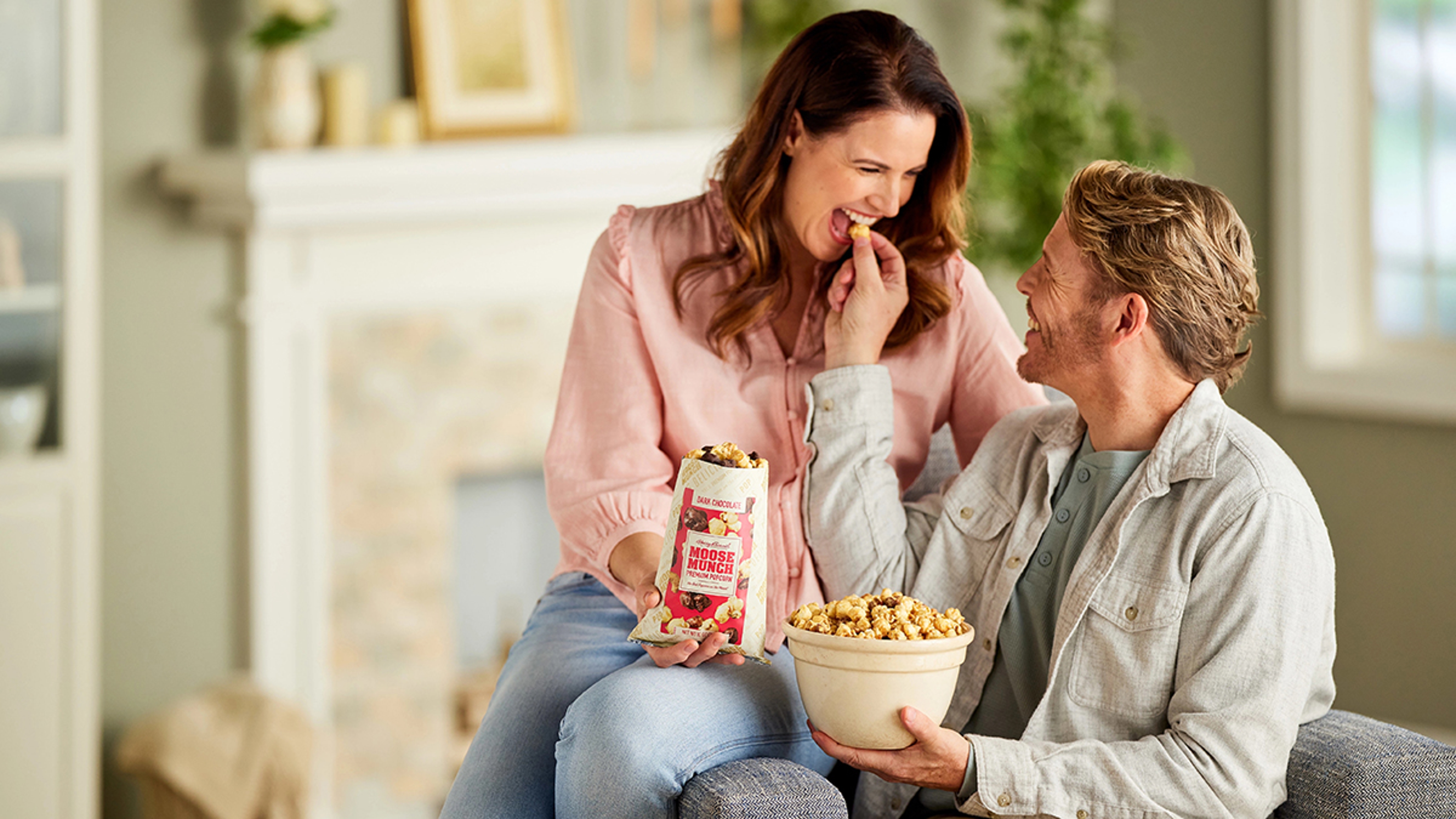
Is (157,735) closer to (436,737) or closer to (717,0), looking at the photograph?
(436,737)

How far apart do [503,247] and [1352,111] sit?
7.15ft

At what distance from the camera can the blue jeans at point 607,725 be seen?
1.38 meters

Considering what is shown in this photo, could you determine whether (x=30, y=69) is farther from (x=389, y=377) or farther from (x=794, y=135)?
(x=794, y=135)

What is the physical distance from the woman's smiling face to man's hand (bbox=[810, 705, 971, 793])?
0.62 meters

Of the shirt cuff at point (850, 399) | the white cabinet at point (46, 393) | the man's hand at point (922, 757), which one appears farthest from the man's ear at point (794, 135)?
the white cabinet at point (46, 393)

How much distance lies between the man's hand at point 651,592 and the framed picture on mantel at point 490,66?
6.45 ft

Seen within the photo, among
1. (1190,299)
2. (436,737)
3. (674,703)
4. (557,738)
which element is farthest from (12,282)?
(1190,299)

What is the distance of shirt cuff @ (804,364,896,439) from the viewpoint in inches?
64.1

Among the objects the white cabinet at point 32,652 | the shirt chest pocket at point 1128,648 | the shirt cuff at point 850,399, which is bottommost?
the white cabinet at point 32,652

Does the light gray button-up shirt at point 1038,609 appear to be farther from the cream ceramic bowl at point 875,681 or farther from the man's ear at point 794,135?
the man's ear at point 794,135

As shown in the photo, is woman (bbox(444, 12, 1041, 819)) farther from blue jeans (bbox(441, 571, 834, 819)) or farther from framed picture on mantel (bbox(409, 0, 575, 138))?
framed picture on mantel (bbox(409, 0, 575, 138))

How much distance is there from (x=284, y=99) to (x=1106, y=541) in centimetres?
228

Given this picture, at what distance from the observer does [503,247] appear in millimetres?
3500

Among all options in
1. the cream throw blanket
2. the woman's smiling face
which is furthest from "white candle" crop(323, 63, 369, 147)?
the woman's smiling face
